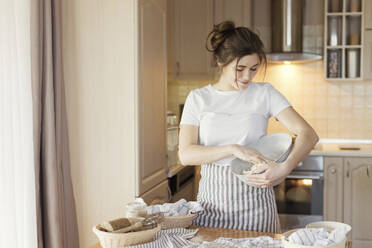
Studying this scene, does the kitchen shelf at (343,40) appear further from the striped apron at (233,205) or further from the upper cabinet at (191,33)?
the striped apron at (233,205)

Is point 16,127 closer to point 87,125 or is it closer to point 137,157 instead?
point 87,125

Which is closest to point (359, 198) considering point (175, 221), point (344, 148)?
point (344, 148)

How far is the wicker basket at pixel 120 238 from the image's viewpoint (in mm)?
1279

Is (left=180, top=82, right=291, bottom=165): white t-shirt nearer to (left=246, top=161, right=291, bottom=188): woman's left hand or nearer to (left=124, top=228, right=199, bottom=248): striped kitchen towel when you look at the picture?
(left=246, top=161, right=291, bottom=188): woman's left hand

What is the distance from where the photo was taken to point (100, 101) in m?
2.39

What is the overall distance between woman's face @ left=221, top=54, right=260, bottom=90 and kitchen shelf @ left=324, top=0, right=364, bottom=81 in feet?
7.09

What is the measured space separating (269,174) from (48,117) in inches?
47.2

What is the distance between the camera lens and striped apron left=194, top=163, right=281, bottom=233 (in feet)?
5.66

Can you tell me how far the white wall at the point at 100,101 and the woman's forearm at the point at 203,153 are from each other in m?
0.67

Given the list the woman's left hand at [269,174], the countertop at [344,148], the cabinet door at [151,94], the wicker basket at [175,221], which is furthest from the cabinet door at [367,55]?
the wicker basket at [175,221]

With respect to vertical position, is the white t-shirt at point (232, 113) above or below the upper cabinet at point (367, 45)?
below

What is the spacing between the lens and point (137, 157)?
235 centimetres

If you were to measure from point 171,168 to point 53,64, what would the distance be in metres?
1.09

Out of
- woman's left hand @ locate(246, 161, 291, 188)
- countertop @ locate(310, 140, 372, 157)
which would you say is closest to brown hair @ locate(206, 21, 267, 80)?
woman's left hand @ locate(246, 161, 291, 188)
